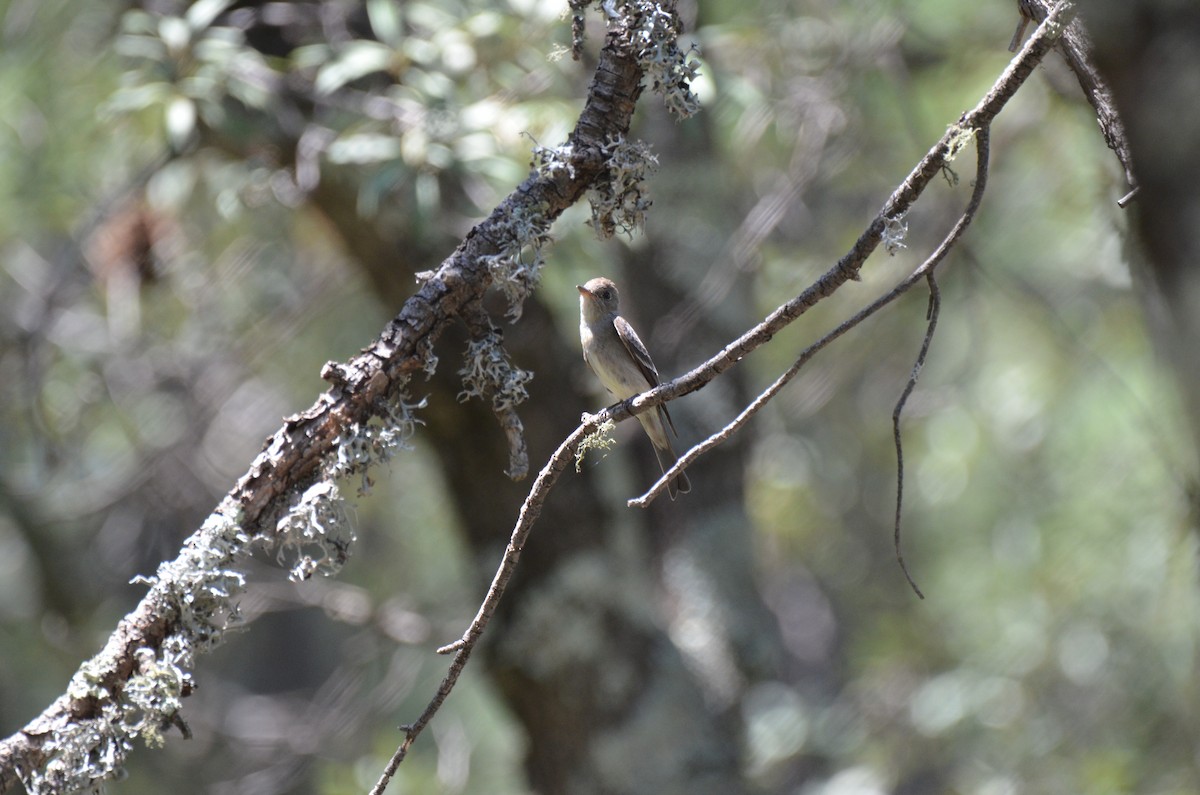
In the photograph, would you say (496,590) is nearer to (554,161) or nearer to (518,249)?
(518,249)

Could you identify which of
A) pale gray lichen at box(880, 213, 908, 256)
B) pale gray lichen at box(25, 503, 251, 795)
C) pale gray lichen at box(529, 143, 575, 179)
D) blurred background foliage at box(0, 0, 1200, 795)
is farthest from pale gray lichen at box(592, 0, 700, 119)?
blurred background foliage at box(0, 0, 1200, 795)

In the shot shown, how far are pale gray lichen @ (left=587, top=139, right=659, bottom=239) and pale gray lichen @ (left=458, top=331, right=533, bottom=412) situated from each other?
0.93 ft

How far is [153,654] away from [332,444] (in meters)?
0.44

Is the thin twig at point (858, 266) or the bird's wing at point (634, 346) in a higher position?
the bird's wing at point (634, 346)

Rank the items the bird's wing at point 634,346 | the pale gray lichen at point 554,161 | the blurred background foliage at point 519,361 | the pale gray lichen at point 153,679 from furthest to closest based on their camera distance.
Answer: the blurred background foliage at point 519,361, the bird's wing at point 634,346, the pale gray lichen at point 554,161, the pale gray lichen at point 153,679

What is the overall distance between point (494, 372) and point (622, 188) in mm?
389

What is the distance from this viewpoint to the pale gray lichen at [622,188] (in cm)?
192

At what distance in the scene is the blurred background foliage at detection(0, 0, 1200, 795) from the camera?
4.38 meters

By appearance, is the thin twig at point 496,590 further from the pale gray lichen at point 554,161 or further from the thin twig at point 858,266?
the pale gray lichen at point 554,161

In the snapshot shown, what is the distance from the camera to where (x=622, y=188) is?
195 cm

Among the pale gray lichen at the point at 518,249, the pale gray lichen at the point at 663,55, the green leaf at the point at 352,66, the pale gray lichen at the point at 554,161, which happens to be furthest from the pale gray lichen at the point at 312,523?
the green leaf at the point at 352,66

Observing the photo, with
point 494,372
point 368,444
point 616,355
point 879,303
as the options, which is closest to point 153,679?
point 368,444

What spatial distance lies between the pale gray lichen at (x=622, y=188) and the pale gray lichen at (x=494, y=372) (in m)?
0.28

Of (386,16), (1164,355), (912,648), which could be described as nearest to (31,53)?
(386,16)
